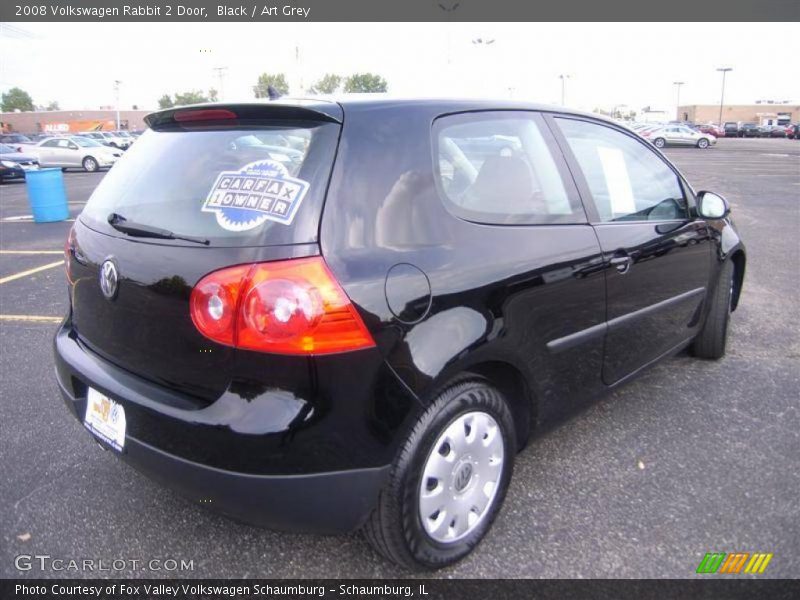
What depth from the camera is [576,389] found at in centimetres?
268

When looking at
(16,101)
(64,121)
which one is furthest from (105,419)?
(16,101)

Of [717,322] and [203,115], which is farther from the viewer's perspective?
[717,322]

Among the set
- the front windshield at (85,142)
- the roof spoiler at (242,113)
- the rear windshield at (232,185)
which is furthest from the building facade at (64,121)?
the rear windshield at (232,185)

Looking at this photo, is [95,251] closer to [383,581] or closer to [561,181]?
[383,581]

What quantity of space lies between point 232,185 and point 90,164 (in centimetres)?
2615

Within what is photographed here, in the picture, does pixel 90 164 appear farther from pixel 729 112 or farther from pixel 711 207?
pixel 729 112

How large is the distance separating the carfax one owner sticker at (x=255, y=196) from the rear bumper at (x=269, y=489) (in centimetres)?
64

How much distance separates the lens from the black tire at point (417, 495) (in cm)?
195

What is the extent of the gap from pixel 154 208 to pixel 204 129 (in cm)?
36

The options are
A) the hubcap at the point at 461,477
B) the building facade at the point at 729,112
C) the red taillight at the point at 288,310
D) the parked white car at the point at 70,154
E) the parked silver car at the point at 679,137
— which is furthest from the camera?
the building facade at the point at 729,112

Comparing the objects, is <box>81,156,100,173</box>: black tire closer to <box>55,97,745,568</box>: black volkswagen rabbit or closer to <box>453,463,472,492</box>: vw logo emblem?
<box>55,97,745,568</box>: black volkswagen rabbit

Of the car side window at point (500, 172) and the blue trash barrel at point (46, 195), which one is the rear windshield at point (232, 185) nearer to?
the car side window at point (500, 172)

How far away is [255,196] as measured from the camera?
6.26 ft

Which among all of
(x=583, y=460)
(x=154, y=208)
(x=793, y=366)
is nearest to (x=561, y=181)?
(x=583, y=460)
